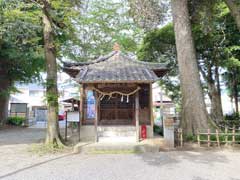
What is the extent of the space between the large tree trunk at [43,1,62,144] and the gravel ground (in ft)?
3.77

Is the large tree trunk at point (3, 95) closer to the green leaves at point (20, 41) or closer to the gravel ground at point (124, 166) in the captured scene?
the green leaves at point (20, 41)

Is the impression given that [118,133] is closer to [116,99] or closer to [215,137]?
[116,99]

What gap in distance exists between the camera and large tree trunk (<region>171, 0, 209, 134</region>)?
9.95 meters

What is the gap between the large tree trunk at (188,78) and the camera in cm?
995

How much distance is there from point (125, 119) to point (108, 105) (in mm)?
1206

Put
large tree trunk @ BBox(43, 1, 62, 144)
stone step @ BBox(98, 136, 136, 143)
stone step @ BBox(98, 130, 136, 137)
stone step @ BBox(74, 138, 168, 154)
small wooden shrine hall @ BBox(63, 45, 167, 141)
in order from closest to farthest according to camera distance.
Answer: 1. stone step @ BBox(74, 138, 168, 154)
2. large tree trunk @ BBox(43, 1, 62, 144)
3. stone step @ BBox(98, 136, 136, 143)
4. stone step @ BBox(98, 130, 136, 137)
5. small wooden shrine hall @ BBox(63, 45, 167, 141)

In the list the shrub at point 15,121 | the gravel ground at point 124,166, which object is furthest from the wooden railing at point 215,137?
the shrub at point 15,121

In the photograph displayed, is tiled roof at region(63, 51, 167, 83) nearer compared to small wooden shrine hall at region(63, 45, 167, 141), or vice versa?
tiled roof at region(63, 51, 167, 83)

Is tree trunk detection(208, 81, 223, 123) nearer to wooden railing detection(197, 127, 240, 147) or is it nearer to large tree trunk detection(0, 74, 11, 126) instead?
wooden railing detection(197, 127, 240, 147)

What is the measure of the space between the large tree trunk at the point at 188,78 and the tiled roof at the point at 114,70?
1452 millimetres

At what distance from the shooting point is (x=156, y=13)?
41.3 ft

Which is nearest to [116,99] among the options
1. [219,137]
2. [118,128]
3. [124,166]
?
[118,128]

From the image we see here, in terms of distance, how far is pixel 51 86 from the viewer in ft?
30.8

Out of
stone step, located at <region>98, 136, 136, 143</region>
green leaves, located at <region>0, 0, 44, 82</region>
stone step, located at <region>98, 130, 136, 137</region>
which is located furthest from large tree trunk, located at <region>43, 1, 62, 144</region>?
stone step, located at <region>98, 130, 136, 137</region>
